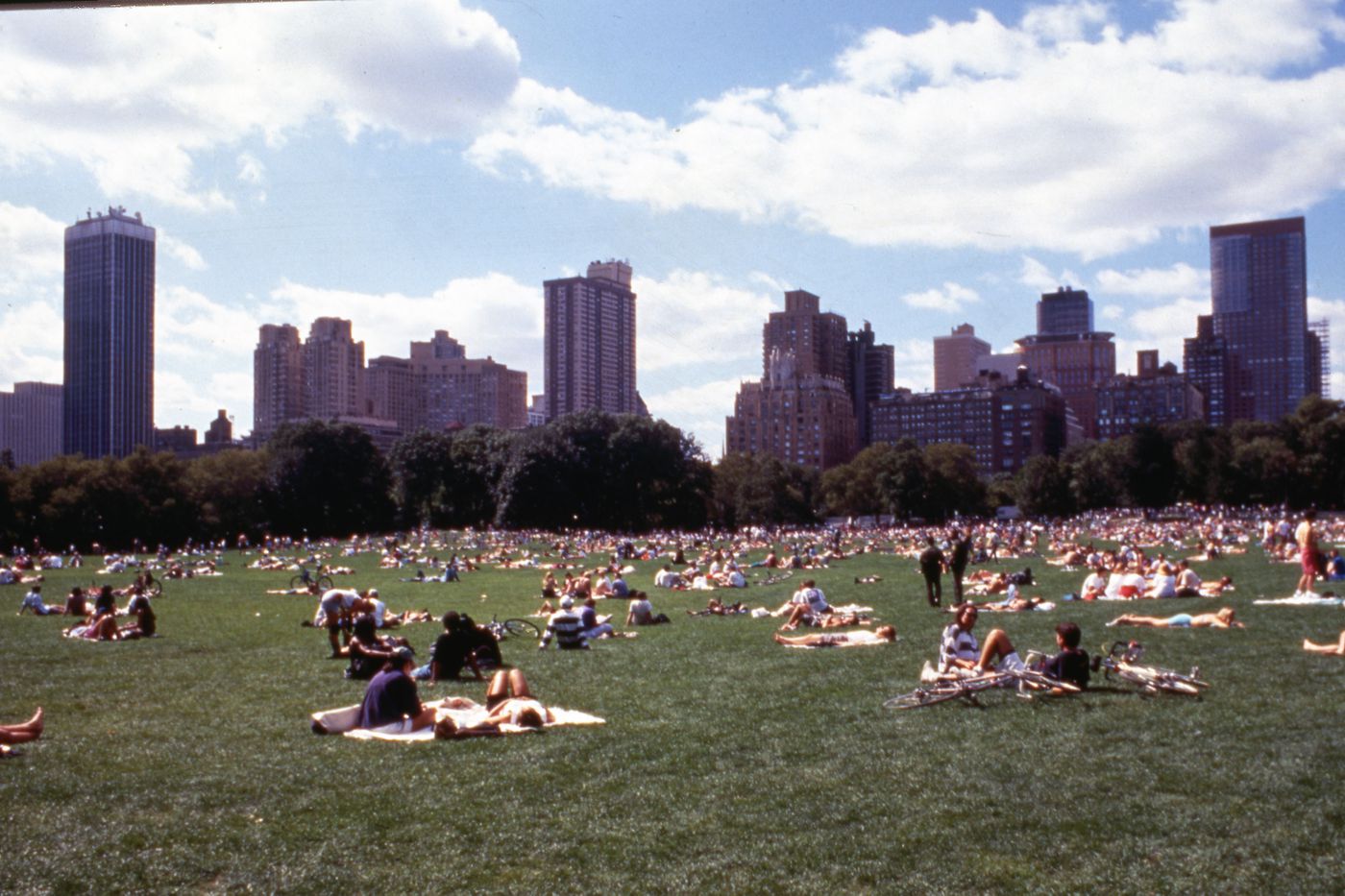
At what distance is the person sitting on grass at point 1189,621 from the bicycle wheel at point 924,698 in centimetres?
738

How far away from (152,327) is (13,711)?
136 meters

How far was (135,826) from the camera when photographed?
7117mm

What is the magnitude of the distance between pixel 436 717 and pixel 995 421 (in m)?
162

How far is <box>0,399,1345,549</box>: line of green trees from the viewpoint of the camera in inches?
2761

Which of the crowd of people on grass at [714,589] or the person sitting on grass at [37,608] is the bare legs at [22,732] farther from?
the person sitting on grass at [37,608]

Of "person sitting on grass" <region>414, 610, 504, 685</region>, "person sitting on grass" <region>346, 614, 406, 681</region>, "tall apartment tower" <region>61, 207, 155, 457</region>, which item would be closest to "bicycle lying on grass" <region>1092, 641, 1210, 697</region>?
"person sitting on grass" <region>414, 610, 504, 685</region>

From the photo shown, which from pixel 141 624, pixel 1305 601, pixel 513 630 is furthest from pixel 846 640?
pixel 141 624

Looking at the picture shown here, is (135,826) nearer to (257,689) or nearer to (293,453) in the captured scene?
(257,689)

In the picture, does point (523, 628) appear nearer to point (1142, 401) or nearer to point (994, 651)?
point (994, 651)

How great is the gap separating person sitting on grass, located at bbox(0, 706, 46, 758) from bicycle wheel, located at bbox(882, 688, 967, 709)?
7641 mm

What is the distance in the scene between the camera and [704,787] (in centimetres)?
799

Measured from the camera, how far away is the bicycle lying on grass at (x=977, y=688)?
10961 millimetres

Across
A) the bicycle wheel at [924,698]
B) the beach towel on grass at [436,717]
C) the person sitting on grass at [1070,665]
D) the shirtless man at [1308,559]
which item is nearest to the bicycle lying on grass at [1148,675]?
the person sitting on grass at [1070,665]

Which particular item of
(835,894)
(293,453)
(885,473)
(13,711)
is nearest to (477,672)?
(13,711)
